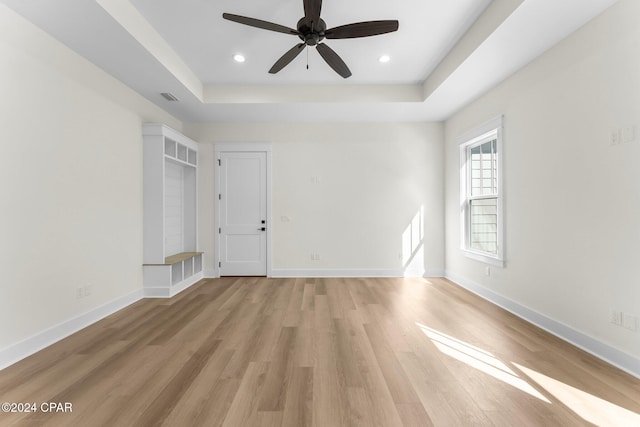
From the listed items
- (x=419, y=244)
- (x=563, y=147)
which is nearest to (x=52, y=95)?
(x=563, y=147)

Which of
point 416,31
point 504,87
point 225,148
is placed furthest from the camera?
point 225,148

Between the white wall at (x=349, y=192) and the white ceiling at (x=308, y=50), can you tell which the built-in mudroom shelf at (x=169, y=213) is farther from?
the white ceiling at (x=308, y=50)

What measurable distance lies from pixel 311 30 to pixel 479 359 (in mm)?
3031

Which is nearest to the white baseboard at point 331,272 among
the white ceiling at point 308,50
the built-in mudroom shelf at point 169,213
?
the built-in mudroom shelf at point 169,213

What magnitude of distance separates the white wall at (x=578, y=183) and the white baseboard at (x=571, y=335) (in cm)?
2

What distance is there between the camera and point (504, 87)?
3.52m

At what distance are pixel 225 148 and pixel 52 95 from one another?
2.65 meters

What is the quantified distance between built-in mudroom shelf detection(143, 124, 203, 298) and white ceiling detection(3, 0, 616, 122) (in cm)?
63

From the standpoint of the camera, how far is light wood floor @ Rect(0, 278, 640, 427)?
1.62m

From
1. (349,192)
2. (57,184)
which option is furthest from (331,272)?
(57,184)

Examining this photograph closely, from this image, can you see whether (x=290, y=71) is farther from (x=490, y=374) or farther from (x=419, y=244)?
(x=490, y=374)

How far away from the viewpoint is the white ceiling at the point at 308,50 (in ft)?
7.96

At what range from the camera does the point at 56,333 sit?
2.62 m

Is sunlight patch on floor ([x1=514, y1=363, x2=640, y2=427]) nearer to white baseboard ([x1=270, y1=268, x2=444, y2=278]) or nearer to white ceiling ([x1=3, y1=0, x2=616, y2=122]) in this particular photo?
white ceiling ([x1=3, y1=0, x2=616, y2=122])
